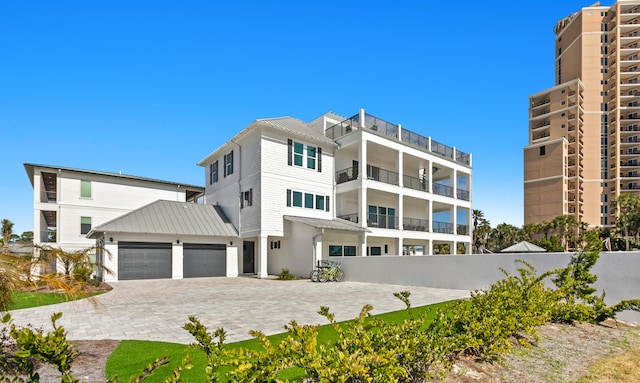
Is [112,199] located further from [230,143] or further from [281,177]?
[281,177]

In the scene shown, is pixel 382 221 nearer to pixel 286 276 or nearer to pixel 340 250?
pixel 340 250

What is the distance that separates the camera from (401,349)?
404 centimetres

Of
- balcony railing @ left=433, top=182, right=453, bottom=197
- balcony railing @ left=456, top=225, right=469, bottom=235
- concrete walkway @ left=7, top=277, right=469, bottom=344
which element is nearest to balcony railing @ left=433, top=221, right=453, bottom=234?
balcony railing @ left=456, top=225, right=469, bottom=235

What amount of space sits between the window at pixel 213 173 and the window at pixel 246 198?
571 cm

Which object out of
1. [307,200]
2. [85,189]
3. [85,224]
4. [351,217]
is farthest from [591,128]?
[85,224]

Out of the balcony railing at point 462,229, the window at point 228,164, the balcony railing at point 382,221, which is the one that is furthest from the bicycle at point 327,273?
the balcony railing at point 462,229

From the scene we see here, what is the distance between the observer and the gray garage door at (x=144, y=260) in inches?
816

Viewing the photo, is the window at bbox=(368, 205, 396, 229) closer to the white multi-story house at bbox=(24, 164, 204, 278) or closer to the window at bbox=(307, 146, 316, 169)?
the window at bbox=(307, 146, 316, 169)

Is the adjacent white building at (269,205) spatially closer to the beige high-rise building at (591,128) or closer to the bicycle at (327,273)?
the bicycle at (327,273)

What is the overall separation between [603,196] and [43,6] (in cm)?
9061

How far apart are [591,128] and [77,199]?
90249 mm

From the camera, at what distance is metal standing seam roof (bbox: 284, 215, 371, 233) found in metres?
21.2

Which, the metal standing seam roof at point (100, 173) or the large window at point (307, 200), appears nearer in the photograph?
the large window at point (307, 200)

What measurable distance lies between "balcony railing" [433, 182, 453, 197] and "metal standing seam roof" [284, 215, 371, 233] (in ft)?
33.4
